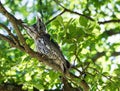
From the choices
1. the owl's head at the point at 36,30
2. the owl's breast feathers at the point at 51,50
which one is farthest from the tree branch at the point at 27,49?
the owl's head at the point at 36,30

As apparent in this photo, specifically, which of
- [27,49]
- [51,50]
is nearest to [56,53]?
[51,50]

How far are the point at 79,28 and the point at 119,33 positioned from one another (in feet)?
11.1

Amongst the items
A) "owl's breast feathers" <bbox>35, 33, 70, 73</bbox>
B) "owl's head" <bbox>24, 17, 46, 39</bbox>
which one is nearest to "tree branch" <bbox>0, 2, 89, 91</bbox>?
"owl's breast feathers" <bbox>35, 33, 70, 73</bbox>

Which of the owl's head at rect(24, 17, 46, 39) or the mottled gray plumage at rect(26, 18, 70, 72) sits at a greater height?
the owl's head at rect(24, 17, 46, 39)

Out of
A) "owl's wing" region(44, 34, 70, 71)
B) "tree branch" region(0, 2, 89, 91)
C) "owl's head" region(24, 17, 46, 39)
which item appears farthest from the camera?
"owl's head" region(24, 17, 46, 39)

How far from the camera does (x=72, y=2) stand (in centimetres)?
536

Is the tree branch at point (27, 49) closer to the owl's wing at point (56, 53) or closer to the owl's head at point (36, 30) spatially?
the owl's wing at point (56, 53)

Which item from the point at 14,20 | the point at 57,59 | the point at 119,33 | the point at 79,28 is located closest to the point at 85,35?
the point at 79,28

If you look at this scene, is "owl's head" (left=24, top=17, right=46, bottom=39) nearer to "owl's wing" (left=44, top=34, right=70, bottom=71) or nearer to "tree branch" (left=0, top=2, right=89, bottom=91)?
"owl's wing" (left=44, top=34, right=70, bottom=71)

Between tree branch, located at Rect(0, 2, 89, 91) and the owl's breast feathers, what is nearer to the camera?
tree branch, located at Rect(0, 2, 89, 91)

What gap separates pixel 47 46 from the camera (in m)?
2.51

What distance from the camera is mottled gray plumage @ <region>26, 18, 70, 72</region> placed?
2.37m

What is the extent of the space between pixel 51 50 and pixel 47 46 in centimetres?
7

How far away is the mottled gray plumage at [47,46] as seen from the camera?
237 cm
